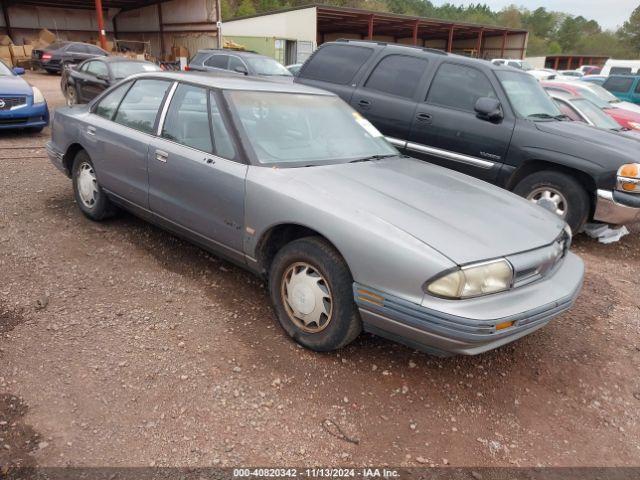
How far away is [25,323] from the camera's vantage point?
3230mm

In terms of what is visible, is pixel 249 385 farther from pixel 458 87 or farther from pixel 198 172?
pixel 458 87

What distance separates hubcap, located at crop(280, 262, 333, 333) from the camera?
2.95 m

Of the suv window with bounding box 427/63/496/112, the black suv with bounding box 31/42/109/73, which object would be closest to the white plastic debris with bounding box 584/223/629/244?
the suv window with bounding box 427/63/496/112

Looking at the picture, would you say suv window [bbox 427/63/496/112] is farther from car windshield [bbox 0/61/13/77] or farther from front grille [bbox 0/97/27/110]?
car windshield [bbox 0/61/13/77]

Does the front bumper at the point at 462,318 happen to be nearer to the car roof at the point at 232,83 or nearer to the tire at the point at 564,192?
the car roof at the point at 232,83

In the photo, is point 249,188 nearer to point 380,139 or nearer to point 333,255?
point 333,255

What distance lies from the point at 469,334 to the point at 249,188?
161 centimetres

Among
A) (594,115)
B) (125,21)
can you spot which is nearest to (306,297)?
(594,115)

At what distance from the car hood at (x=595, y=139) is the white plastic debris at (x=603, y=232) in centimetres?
90

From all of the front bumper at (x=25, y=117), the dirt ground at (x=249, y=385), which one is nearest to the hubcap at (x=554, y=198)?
the dirt ground at (x=249, y=385)

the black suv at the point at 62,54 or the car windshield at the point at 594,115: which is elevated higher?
the black suv at the point at 62,54

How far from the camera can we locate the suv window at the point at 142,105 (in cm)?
409

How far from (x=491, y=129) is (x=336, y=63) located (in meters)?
2.40

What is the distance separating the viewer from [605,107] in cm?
998
